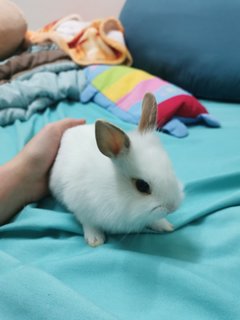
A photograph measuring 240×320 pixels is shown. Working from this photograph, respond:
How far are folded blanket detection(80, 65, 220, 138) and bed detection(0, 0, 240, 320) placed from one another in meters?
0.32

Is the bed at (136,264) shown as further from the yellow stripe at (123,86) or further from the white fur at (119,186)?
the yellow stripe at (123,86)

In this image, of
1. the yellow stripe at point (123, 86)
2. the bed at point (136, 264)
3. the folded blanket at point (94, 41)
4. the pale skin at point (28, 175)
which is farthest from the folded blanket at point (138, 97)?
the pale skin at point (28, 175)

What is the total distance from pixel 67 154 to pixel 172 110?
0.55 metres

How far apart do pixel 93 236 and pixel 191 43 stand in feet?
3.70

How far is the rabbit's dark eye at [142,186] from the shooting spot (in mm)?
646

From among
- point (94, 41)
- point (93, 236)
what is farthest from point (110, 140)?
point (94, 41)

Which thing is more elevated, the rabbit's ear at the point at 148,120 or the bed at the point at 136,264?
the rabbit's ear at the point at 148,120

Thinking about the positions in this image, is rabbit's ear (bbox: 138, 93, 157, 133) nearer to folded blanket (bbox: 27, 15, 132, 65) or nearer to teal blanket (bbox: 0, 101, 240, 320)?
teal blanket (bbox: 0, 101, 240, 320)

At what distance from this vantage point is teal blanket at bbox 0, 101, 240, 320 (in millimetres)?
556

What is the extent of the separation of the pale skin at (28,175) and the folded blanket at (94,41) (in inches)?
34.5

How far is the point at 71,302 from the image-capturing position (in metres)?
0.55

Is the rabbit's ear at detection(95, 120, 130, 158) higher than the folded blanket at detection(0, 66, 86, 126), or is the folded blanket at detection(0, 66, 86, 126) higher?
the rabbit's ear at detection(95, 120, 130, 158)

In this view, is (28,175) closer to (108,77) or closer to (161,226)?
(161,226)

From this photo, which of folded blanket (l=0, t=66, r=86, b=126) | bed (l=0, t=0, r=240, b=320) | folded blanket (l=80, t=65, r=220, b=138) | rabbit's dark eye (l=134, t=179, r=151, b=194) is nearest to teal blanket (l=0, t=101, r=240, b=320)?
bed (l=0, t=0, r=240, b=320)
